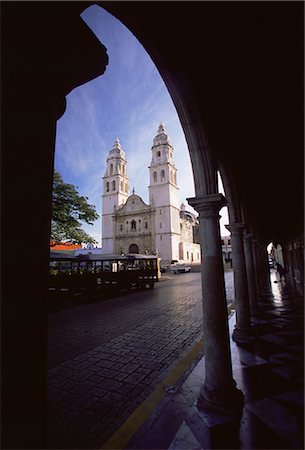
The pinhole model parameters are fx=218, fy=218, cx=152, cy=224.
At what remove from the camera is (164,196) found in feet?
138

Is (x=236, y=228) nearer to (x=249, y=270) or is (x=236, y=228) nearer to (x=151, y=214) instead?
(x=249, y=270)

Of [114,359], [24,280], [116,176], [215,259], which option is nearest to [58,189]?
[114,359]

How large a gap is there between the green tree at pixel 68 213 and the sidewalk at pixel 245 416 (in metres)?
14.4

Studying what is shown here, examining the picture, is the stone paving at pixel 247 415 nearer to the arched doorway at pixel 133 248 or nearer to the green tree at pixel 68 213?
the green tree at pixel 68 213

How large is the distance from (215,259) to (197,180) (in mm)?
A: 1172

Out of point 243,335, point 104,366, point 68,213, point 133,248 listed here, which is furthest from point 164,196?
point 104,366

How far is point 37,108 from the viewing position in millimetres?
1024

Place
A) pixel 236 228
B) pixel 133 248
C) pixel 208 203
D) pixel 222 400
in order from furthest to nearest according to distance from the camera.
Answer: pixel 133 248
pixel 236 228
pixel 208 203
pixel 222 400

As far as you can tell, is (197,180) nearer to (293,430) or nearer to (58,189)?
(293,430)

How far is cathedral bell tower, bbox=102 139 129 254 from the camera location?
46506 millimetres

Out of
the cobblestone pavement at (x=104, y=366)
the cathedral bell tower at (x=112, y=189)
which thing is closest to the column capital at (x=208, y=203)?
the cobblestone pavement at (x=104, y=366)

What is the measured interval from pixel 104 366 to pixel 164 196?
129 feet

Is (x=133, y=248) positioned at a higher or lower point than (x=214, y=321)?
higher

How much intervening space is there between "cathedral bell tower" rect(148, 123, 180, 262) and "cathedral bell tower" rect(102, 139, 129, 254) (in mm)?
8271
